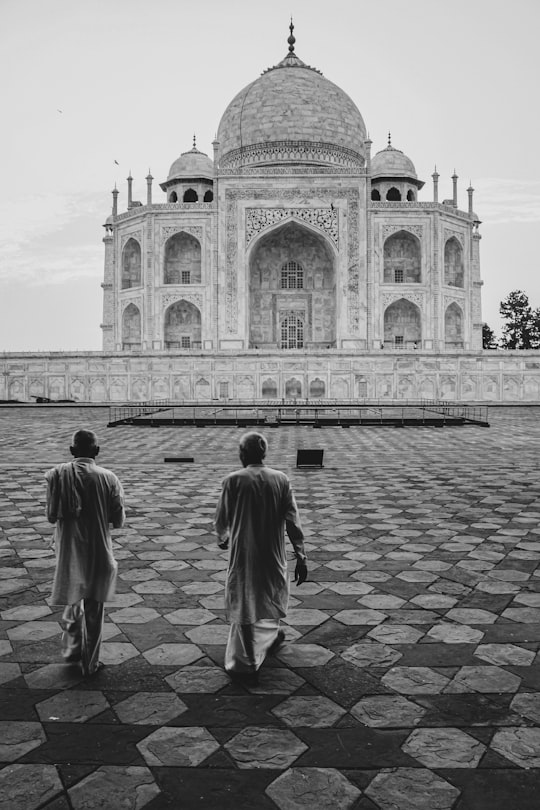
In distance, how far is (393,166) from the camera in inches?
1446

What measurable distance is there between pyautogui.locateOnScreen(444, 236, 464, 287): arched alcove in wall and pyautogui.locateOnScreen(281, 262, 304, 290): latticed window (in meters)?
6.96

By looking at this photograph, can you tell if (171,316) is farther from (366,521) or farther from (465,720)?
(465,720)

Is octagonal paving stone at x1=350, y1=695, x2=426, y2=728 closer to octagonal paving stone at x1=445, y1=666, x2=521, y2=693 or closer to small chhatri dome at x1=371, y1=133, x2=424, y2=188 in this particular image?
octagonal paving stone at x1=445, y1=666, x2=521, y2=693


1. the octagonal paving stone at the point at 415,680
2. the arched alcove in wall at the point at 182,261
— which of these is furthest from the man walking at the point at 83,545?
the arched alcove in wall at the point at 182,261

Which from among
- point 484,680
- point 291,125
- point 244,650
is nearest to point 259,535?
point 244,650

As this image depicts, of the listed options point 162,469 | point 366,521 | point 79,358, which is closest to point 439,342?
point 79,358

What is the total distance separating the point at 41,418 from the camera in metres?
19.9

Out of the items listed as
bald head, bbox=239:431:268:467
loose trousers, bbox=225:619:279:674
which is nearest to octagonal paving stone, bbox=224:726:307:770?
loose trousers, bbox=225:619:279:674

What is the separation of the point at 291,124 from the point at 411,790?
36620 millimetres

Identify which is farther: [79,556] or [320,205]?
[320,205]

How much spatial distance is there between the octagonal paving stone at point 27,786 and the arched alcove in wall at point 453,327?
33767 mm

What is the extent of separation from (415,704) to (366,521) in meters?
3.37

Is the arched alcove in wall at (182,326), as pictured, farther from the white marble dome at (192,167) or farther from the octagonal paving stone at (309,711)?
the octagonal paving stone at (309,711)

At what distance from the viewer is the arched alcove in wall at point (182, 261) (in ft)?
113
